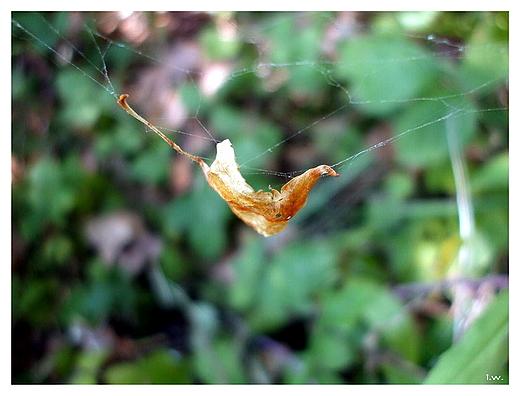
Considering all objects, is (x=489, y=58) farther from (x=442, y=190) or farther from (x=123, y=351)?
(x=123, y=351)

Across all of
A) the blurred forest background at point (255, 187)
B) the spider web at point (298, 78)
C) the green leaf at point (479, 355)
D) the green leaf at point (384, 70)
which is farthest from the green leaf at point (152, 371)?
the green leaf at point (384, 70)

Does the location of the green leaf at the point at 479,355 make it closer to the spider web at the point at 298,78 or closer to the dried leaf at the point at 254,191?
the dried leaf at the point at 254,191

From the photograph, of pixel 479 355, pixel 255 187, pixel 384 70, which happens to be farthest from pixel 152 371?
pixel 384 70

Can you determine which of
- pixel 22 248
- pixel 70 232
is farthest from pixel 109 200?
pixel 22 248

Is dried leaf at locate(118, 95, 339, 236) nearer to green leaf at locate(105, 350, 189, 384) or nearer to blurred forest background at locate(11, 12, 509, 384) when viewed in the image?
A: blurred forest background at locate(11, 12, 509, 384)

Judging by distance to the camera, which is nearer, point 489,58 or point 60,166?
point 489,58

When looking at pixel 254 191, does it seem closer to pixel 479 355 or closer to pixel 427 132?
pixel 479 355
